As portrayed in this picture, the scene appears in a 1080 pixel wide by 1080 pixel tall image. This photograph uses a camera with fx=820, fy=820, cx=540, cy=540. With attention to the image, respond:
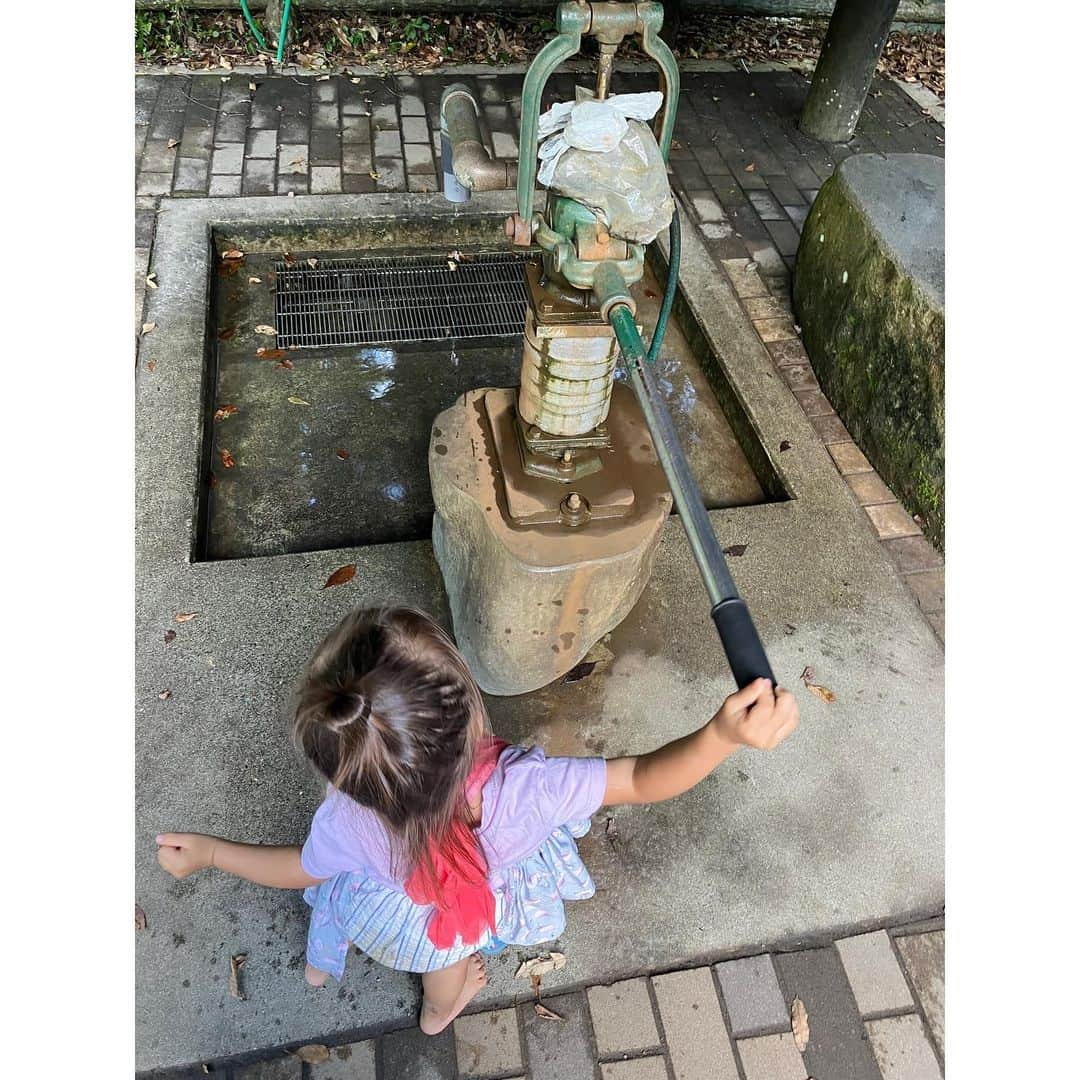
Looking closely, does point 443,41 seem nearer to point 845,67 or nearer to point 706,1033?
point 845,67

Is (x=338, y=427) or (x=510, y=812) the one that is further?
(x=338, y=427)

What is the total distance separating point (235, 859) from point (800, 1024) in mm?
1347

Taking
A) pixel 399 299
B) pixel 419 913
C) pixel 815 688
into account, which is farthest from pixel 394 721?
pixel 399 299

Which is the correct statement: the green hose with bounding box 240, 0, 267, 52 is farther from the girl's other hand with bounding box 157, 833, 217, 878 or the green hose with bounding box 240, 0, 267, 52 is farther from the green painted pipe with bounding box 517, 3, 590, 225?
the girl's other hand with bounding box 157, 833, 217, 878

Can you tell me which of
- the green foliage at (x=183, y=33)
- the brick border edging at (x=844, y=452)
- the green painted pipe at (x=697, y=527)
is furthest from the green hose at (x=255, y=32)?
the green painted pipe at (x=697, y=527)

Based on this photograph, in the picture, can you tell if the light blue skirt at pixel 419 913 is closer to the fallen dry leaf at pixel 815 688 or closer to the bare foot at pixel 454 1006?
the bare foot at pixel 454 1006

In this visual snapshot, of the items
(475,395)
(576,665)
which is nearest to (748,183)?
(475,395)

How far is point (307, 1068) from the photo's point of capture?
5.84ft

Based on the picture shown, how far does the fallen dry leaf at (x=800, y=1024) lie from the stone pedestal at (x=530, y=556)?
1.00 metres

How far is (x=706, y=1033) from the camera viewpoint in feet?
6.17

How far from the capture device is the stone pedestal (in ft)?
6.50

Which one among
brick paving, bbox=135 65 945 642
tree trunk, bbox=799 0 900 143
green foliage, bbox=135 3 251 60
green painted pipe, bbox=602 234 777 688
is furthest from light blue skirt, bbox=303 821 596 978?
green foliage, bbox=135 3 251 60

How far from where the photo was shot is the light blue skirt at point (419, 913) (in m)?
1.64

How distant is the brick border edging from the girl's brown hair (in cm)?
196
